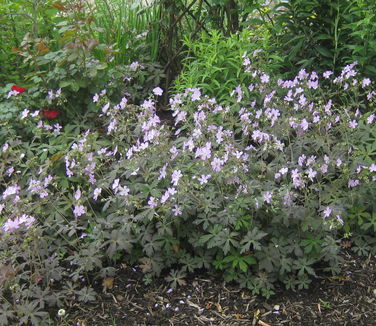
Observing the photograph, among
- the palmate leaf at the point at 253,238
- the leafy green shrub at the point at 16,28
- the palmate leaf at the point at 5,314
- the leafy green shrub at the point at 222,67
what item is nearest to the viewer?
the palmate leaf at the point at 5,314

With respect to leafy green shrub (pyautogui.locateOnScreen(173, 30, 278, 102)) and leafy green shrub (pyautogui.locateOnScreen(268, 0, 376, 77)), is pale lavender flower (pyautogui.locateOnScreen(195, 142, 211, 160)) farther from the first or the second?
leafy green shrub (pyautogui.locateOnScreen(268, 0, 376, 77))

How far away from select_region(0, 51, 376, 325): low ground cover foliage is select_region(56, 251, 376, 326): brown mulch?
0.07 metres

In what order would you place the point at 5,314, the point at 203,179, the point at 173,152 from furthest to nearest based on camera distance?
the point at 173,152
the point at 203,179
the point at 5,314

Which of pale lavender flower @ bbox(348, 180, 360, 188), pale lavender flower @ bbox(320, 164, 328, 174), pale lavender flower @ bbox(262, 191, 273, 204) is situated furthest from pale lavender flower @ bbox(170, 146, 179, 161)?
pale lavender flower @ bbox(348, 180, 360, 188)

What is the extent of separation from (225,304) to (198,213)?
51 centimetres

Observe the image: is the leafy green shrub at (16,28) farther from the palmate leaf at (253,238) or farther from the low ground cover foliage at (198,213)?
the palmate leaf at (253,238)

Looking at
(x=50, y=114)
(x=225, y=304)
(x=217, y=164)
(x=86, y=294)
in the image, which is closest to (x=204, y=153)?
(x=217, y=164)

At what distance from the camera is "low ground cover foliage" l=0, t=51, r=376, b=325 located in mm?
2842

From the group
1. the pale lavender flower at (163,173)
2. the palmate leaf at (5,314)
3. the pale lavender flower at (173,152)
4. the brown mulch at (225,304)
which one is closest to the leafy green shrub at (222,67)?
the pale lavender flower at (173,152)

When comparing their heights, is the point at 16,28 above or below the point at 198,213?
above

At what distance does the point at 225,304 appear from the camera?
2.91 metres

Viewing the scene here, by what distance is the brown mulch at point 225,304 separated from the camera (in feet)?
9.23

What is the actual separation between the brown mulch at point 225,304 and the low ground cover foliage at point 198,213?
7 cm

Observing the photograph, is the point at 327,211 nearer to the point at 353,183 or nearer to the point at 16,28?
the point at 353,183
